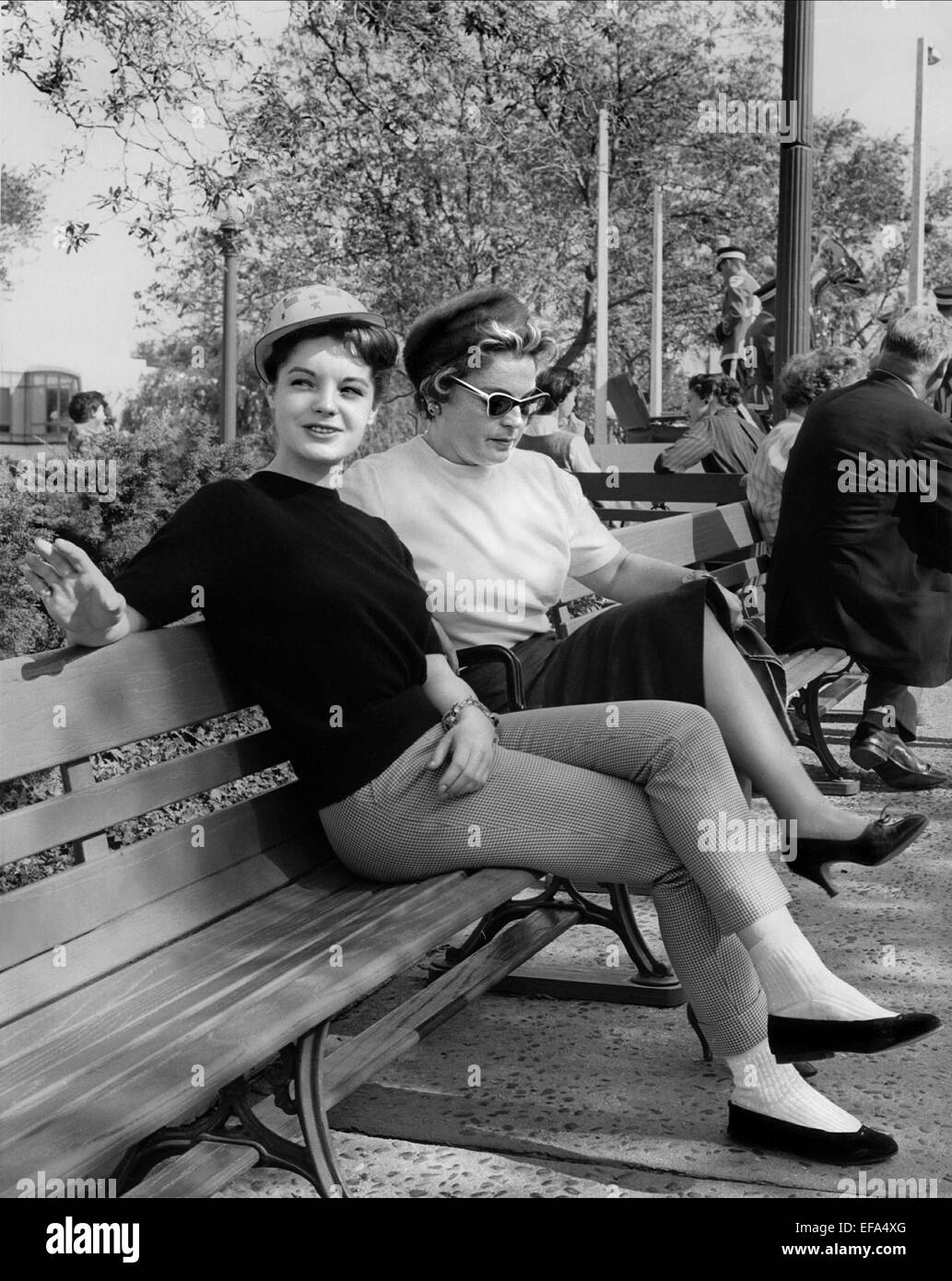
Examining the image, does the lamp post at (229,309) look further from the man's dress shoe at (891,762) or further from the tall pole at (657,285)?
the tall pole at (657,285)

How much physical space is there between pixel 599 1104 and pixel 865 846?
733 millimetres

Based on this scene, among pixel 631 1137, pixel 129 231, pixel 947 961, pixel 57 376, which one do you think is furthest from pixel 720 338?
pixel 57 376

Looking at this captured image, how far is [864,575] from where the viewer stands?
6.02 metres

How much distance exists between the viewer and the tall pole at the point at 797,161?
7.26 m

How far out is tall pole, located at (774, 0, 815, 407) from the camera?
7.26 m

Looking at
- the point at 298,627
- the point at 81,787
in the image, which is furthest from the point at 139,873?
the point at 298,627

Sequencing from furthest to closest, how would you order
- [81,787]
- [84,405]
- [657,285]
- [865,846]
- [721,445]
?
[657,285], [721,445], [84,405], [865,846], [81,787]

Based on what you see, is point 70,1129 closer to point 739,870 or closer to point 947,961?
point 739,870

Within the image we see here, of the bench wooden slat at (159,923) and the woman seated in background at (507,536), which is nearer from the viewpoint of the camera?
the bench wooden slat at (159,923)

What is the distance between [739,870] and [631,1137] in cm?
64

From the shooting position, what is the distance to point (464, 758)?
2.88 metres

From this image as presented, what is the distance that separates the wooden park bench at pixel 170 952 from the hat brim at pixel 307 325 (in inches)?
23.1

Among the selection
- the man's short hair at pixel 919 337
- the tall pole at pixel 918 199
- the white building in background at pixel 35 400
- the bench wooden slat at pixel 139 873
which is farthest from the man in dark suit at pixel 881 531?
the white building in background at pixel 35 400

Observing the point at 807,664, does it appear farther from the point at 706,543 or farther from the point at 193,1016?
the point at 193,1016
